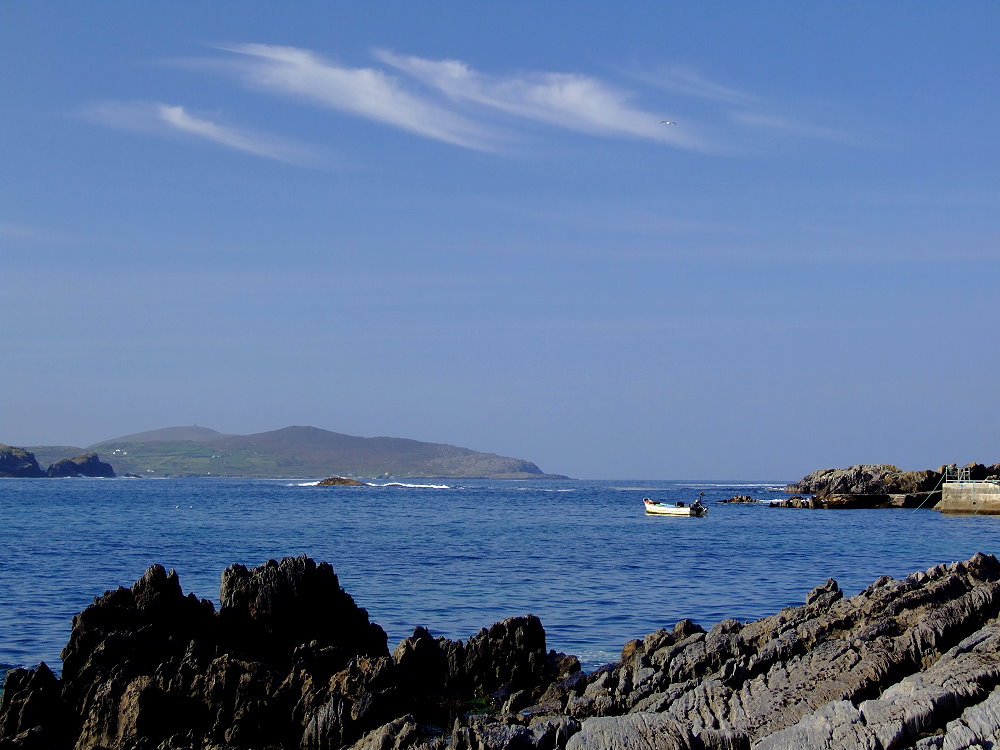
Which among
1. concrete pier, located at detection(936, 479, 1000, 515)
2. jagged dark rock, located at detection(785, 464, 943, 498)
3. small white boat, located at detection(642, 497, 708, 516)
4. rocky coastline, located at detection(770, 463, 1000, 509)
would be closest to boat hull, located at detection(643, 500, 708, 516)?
small white boat, located at detection(642, 497, 708, 516)

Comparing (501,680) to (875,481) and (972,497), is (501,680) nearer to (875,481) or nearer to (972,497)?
(972,497)

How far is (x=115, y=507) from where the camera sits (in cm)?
10031

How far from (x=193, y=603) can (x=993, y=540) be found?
1846 inches

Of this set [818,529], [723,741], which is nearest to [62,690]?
[723,741]

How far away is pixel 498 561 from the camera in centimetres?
4309

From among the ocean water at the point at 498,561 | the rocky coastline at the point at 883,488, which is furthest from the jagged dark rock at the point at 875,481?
the ocean water at the point at 498,561

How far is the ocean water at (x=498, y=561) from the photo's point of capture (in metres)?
26.6

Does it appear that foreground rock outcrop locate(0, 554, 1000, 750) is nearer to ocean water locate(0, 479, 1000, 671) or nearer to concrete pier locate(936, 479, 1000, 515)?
ocean water locate(0, 479, 1000, 671)

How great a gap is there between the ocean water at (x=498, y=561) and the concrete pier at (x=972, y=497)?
2199 millimetres

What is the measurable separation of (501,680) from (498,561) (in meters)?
25.4

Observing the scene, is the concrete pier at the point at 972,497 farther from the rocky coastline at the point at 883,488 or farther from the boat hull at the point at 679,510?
the boat hull at the point at 679,510

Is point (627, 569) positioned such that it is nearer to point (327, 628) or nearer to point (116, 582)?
point (116, 582)

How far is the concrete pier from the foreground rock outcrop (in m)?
64.3

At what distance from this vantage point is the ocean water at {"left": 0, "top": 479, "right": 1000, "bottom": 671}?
1048 inches
